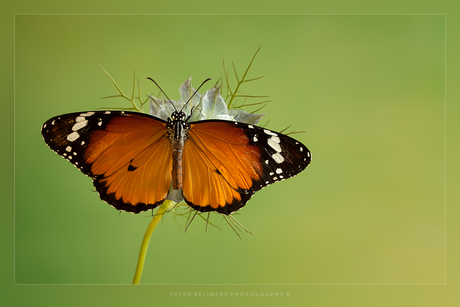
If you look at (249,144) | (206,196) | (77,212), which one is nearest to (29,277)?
(77,212)

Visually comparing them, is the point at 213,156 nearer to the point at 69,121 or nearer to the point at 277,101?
the point at 69,121

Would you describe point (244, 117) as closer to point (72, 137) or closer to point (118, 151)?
point (118, 151)

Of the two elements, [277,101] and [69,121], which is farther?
[277,101]

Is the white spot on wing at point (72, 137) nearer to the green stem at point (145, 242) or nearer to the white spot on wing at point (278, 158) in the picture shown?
the green stem at point (145, 242)

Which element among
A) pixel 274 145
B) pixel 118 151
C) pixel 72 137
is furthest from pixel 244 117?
pixel 72 137

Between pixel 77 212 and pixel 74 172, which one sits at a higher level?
pixel 74 172

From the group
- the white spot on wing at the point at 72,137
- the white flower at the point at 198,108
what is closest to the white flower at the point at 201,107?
the white flower at the point at 198,108

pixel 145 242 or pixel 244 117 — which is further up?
pixel 244 117

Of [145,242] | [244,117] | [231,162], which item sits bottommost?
[145,242]
